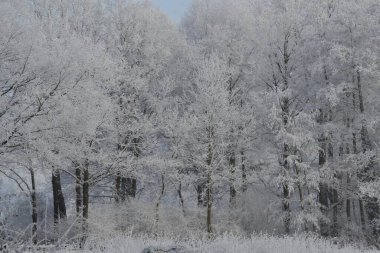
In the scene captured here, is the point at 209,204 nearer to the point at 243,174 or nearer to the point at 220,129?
the point at 220,129

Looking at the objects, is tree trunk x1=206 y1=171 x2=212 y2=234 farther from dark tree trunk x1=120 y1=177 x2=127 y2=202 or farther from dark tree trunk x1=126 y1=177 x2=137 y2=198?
dark tree trunk x1=126 y1=177 x2=137 y2=198

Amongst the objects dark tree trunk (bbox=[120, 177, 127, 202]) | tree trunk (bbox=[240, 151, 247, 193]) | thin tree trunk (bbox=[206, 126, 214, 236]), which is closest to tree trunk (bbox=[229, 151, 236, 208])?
tree trunk (bbox=[240, 151, 247, 193])

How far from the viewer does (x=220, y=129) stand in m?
22.4

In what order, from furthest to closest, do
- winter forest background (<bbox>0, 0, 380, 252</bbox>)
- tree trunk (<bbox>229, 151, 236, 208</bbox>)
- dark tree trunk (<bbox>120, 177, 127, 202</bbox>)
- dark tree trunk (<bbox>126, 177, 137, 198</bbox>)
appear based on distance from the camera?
dark tree trunk (<bbox>126, 177, 137, 198</bbox>)
dark tree trunk (<bbox>120, 177, 127, 202</bbox>)
tree trunk (<bbox>229, 151, 236, 208</bbox>)
winter forest background (<bbox>0, 0, 380, 252</bbox>)

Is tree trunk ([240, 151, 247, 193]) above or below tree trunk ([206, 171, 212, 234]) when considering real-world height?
above

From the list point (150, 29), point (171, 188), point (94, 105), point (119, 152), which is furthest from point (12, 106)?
point (150, 29)

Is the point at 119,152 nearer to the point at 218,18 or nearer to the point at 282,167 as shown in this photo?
the point at 282,167

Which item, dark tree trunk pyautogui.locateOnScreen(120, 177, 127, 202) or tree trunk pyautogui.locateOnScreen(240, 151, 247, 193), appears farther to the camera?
tree trunk pyautogui.locateOnScreen(240, 151, 247, 193)

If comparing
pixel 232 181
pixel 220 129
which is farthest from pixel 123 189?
pixel 220 129

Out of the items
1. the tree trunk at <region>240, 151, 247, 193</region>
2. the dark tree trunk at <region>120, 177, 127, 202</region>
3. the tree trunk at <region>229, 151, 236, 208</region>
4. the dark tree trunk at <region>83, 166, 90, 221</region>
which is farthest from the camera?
the tree trunk at <region>240, 151, 247, 193</region>

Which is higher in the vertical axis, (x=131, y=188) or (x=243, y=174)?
(x=243, y=174)

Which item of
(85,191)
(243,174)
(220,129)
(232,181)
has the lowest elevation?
(85,191)

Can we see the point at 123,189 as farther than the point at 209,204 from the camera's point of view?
Yes

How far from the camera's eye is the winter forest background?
18.1m
